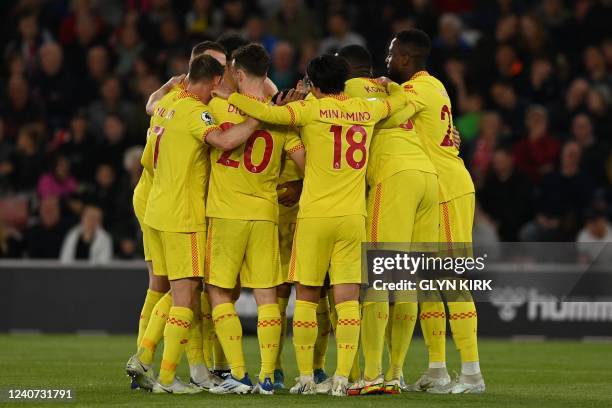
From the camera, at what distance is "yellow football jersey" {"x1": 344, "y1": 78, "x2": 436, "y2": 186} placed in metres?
9.73

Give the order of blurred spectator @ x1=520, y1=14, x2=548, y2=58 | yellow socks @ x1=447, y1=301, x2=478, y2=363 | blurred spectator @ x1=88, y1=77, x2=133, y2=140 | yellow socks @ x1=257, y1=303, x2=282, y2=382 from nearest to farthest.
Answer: yellow socks @ x1=257, y1=303, x2=282, y2=382
yellow socks @ x1=447, y1=301, x2=478, y2=363
blurred spectator @ x1=520, y1=14, x2=548, y2=58
blurred spectator @ x1=88, y1=77, x2=133, y2=140

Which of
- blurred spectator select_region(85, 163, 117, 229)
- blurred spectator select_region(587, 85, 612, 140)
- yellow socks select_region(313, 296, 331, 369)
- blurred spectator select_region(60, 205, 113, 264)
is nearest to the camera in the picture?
yellow socks select_region(313, 296, 331, 369)

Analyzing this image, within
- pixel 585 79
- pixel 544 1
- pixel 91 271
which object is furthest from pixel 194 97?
pixel 544 1

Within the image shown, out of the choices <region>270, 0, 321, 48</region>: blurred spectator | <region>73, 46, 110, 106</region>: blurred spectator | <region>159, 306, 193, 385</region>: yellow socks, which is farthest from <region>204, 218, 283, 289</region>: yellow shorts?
<region>73, 46, 110, 106</region>: blurred spectator

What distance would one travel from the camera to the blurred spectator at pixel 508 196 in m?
17.1

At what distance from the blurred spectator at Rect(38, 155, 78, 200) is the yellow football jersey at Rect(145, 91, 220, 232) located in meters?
8.52

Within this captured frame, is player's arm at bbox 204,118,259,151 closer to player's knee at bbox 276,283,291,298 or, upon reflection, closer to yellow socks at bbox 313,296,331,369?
player's knee at bbox 276,283,291,298

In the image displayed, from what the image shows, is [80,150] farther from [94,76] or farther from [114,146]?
[94,76]

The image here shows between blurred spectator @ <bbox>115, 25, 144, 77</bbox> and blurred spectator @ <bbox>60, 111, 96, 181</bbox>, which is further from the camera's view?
blurred spectator @ <bbox>115, 25, 144, 77</bbox>

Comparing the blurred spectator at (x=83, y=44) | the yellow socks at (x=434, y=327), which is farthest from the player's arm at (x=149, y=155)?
the blurred spectator at (x=83, y=44)

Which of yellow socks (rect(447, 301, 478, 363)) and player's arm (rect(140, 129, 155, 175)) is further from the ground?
player's arm (rect(140, 129, 155, 175))

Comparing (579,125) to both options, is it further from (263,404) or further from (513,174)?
(263,404)

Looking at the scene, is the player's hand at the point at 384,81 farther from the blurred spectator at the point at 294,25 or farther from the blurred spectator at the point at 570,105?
the blurred spectator at the point at 294,25

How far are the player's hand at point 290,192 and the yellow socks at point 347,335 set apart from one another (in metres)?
1.10
